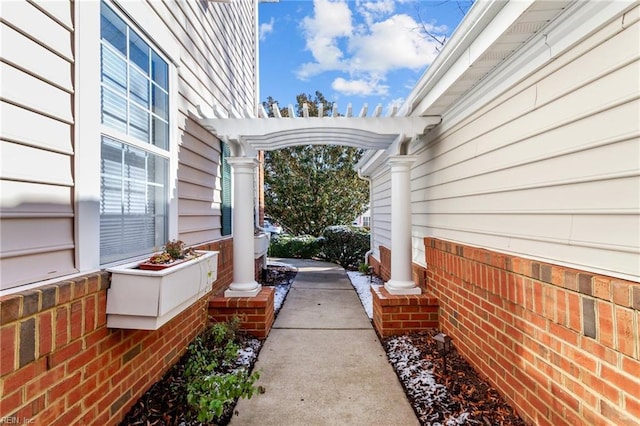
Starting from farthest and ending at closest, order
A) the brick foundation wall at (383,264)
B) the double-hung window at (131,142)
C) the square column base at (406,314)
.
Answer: the brick foundation wall at (383,264) < the square column base at (406,314) < the double-hung window at (131,142)

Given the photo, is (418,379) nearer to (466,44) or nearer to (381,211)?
(466,44)

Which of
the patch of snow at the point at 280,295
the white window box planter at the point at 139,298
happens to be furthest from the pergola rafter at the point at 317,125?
the patch of snow at the point at 280,295

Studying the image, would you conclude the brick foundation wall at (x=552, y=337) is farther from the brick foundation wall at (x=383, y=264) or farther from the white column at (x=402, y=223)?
the brick foundation wall at (x=383, y=264)

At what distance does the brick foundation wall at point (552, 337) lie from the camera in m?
1.38

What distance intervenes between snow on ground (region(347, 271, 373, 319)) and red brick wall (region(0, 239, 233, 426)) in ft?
9.66

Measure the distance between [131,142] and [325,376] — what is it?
2459 mm

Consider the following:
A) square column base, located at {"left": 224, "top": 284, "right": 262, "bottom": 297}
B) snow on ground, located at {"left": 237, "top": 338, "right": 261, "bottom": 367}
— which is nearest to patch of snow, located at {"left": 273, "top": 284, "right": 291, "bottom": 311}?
square column base, located at {"left": 224, "top": 284, "right": 262, "bottom": 297}

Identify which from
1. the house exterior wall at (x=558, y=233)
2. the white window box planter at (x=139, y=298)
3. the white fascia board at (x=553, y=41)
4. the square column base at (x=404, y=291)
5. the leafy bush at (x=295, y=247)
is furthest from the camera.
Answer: the leafy bush at (x=295, y=247)

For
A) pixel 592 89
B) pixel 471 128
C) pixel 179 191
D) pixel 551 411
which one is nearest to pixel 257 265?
pixel 179 191

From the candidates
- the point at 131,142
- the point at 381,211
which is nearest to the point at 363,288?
the point at 381,211

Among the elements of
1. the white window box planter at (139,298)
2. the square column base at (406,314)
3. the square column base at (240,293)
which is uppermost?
the white window box planter at (139,298)

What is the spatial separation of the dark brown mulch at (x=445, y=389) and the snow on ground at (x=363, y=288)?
1.19 meters

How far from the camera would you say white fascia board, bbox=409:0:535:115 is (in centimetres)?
191

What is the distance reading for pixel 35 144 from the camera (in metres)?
1.49
